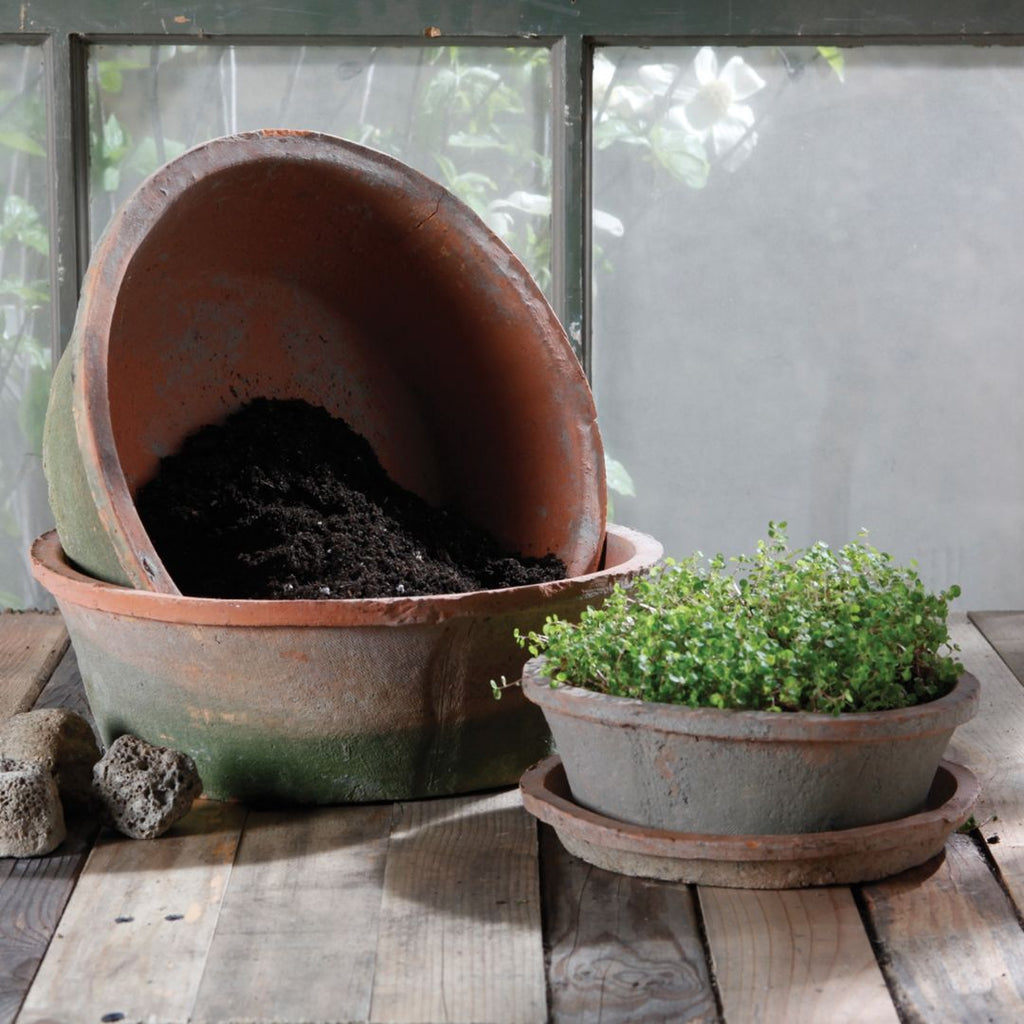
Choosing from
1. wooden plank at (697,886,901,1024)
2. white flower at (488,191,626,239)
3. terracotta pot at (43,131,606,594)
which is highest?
white flower at (488,191,626,239)

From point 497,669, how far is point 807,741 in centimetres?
59

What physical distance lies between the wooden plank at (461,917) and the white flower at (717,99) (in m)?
1.90

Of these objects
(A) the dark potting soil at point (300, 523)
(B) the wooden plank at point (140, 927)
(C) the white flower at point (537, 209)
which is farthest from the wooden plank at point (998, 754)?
(C) the white flower at point (537, 209)

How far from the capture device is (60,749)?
2.22 m

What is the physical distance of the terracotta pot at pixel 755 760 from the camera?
182cm

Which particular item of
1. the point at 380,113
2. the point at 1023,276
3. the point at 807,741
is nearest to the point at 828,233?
the point at 1023,276

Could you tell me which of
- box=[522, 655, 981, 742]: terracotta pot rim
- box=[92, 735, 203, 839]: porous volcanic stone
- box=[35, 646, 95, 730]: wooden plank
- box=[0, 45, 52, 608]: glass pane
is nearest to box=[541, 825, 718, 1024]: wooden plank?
box=[522, 655, 981, 742]: terracotta pot rim

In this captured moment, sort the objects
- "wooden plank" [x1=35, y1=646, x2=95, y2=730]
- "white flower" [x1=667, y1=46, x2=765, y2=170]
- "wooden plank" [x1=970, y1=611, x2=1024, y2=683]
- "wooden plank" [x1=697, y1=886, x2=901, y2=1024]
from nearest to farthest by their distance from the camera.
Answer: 1. "wooden plank" [x1=697, y1=886, x2=901, y2=1024]
2. "wooden plank" [x1=35, y1=646, x2=95, y2=730]
3. "wooden plank" [x1=970, y1=611, x2=1024, y2=683]
4. "white flower" [x1=667, y1=46, x2=765, y2=170]

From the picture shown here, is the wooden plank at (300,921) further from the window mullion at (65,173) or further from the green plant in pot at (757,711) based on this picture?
the window mullion at (65,173)

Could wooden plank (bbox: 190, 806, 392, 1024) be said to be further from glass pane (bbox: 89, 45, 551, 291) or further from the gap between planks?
glass pane (bbox: 89, 45, 551, 291)

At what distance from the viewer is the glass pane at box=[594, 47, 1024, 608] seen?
3.52 m

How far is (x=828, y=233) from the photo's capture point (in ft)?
11.7

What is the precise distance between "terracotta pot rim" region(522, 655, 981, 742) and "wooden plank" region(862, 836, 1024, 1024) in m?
0.22

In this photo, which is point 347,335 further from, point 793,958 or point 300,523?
point 793,958
